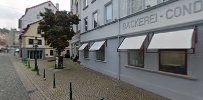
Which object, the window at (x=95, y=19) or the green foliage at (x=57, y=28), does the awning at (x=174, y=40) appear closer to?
the window at (x=95, y=19)

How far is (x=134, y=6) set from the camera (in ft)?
54.6

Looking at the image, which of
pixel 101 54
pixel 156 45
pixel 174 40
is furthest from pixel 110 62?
pixel 174 40

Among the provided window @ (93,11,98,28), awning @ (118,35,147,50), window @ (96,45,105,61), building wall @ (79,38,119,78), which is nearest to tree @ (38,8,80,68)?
window @ (93,11,98,28)

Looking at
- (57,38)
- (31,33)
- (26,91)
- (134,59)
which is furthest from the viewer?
(31,33)

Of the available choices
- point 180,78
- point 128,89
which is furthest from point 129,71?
point 180,78

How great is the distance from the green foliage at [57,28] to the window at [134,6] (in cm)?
1174

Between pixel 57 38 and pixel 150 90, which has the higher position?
pixel 57 38

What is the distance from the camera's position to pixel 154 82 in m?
13.4

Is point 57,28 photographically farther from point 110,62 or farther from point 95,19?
point 110,62

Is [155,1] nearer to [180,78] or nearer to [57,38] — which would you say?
[180,78]

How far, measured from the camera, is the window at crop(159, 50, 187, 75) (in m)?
11.2

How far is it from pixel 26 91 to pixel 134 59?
6.58 meters

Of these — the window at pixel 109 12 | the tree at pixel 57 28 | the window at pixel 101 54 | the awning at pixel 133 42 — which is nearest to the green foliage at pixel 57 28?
the tree at pixel 57 28

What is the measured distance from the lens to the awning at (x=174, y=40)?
1010cm
